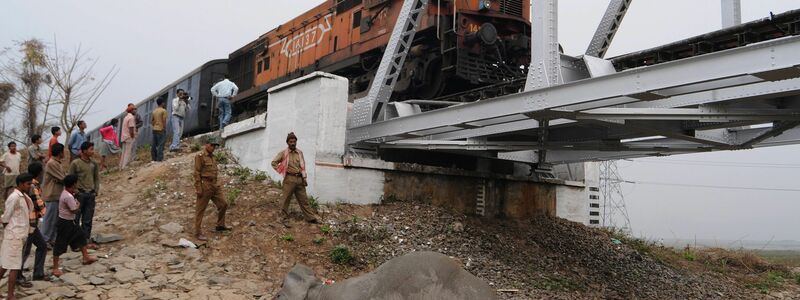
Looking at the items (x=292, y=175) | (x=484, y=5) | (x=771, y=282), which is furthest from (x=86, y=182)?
(x=771, y=282)

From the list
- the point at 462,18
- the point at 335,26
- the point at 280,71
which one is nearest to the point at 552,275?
the point at 462,18

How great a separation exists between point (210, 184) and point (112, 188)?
13.8ft

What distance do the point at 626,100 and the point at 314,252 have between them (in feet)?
15.8

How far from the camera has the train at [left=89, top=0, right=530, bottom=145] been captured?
450 inches

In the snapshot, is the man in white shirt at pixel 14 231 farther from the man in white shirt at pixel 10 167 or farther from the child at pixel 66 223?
the man in white shirt at pixel 10 167

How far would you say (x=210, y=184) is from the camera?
8.91 metres

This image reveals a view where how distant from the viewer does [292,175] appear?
31.3 ft

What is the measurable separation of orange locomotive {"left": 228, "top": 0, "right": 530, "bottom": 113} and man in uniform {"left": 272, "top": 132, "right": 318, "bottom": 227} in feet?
10.5

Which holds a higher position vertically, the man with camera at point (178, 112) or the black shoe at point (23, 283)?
the man with camera at point (178, 112)

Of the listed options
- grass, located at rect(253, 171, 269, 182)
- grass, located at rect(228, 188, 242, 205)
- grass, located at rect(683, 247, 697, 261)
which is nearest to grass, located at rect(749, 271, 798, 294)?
grass, located at rect(683, 247, 697, 261)

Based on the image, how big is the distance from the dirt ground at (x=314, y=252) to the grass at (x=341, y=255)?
0.11ft

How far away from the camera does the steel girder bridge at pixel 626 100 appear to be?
6.16 m

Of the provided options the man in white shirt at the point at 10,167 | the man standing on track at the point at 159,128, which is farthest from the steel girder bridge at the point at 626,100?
the man in white shirt at the point at 10,167

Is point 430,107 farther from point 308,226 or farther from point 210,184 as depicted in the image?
point 210,184
